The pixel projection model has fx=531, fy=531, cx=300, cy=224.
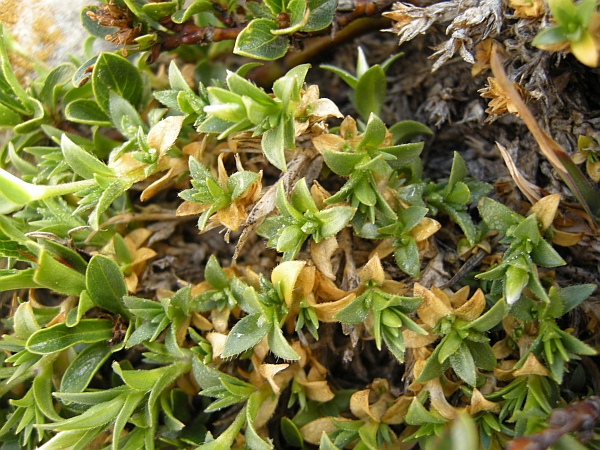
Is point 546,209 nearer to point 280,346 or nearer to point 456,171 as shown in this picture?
point 456,171

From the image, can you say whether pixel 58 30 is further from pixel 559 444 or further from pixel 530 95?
pixel 559 444

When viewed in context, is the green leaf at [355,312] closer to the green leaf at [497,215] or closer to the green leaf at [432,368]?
the green leaf at [432,368]

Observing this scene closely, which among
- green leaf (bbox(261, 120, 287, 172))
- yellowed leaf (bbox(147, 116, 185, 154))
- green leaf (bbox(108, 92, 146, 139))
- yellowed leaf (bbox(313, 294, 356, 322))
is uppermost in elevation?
green leaf (bbox(108, 92, 146, 139))

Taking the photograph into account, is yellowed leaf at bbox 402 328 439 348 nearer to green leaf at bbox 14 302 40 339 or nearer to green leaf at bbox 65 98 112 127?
green leaf at bbox 14 302 40 339

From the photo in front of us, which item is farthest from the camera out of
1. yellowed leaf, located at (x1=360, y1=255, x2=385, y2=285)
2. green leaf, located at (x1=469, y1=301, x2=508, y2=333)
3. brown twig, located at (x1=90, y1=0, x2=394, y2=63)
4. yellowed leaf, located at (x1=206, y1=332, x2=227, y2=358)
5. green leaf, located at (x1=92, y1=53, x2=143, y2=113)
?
brown twig, located at (x1=90, y1=0, x2=394, y2=63)

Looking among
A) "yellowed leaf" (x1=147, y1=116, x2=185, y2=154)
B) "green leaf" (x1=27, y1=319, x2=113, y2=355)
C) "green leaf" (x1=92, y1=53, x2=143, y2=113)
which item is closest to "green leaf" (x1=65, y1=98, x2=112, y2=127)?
"green leaf" (x1=92, y1=53, x2=143, y2=113)

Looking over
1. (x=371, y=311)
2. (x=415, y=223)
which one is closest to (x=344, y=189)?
(x=415, y=223)

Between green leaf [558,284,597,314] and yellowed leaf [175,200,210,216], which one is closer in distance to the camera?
green leaf [558,284,597,314]
